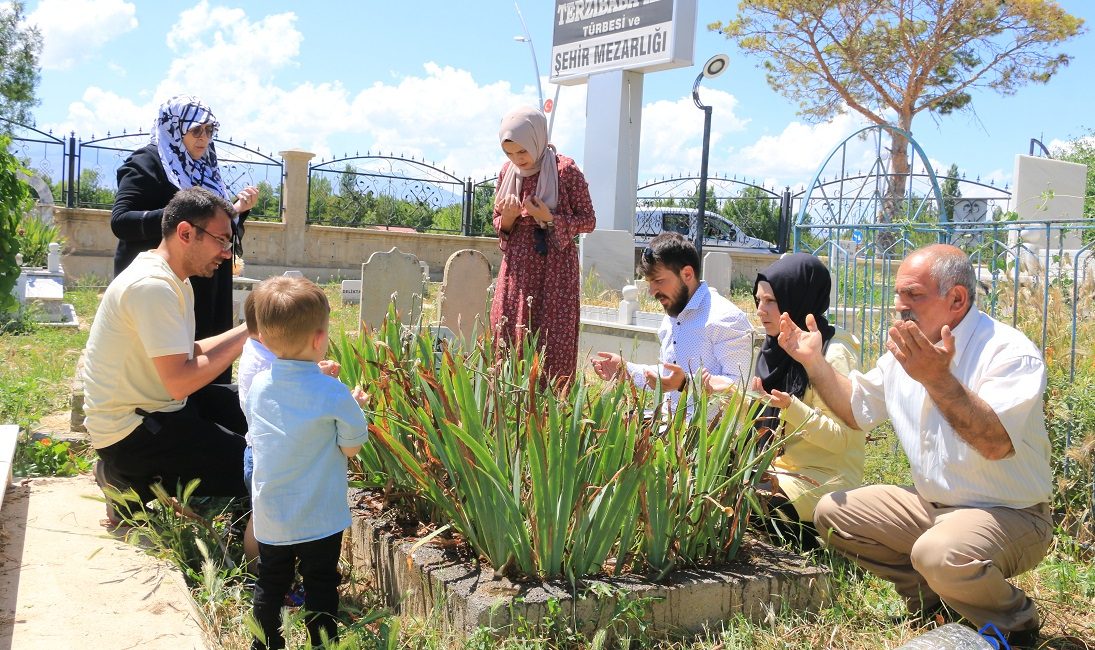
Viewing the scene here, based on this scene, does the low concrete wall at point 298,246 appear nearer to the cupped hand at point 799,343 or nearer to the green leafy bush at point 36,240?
the green leafy bush at point 36,240

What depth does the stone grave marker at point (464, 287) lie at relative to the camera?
689cm

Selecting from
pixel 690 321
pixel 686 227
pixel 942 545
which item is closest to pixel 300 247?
pixel 686 227

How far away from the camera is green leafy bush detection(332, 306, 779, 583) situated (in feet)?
7.82

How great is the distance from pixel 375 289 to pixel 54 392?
8.30 feet

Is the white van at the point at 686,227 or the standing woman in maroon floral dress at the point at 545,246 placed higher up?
the white van at the point at 686,227

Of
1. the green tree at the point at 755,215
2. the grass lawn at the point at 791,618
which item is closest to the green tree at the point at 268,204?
the green tree at the point at 755,215

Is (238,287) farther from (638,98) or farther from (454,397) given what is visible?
(454,397)

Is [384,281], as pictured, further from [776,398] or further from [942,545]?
[942,545]

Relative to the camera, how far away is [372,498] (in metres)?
3.08

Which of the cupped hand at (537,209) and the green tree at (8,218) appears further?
the green tree at (8,218)

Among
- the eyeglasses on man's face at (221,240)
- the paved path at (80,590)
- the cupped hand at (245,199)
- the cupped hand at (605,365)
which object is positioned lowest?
the paved path at (80,590)

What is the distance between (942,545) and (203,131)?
3339mm

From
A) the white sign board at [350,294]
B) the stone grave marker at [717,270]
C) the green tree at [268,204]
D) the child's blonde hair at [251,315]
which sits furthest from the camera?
the green tree at [268,204]

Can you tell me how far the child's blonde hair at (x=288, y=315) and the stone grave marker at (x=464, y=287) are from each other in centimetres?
442
